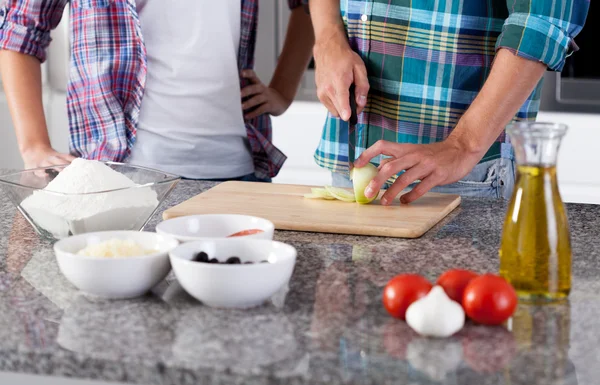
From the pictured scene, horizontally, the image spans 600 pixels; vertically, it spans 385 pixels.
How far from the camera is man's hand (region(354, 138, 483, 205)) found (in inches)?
50.4

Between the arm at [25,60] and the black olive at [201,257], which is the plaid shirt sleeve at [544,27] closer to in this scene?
the black olive at [201,257]

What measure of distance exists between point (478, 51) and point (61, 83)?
1781 mm

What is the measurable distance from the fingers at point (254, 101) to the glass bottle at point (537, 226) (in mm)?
1079

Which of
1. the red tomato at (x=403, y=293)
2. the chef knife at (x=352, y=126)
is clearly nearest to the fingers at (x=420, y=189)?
the chef knife at (x=352, y=126)

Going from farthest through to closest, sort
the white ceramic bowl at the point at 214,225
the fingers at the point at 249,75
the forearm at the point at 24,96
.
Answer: the fingers at the point at 249,75, the forearm at the point at 24,96, the white ceramic bowl at the point at 214,225

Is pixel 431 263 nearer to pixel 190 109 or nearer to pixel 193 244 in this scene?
pixel 193 244

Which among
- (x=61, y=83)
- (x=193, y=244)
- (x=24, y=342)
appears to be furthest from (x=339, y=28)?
(x=61, y=83)

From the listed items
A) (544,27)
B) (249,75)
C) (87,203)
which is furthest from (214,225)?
(249,75)

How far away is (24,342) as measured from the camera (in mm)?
760

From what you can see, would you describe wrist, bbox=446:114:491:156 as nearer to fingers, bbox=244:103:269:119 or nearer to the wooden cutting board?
the wooden cutting board

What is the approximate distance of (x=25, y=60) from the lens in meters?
1.72

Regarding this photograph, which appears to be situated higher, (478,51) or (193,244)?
(478,51)

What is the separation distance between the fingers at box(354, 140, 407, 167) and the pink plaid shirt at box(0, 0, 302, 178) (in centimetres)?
60

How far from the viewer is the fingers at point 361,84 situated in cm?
148
